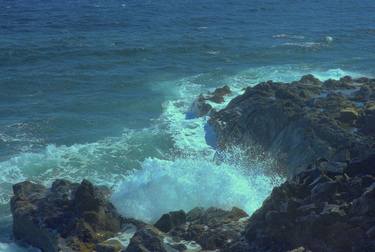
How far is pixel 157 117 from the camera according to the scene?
3847 cm

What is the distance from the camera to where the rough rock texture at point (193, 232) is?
20.5 m

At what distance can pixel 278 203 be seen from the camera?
66.0 ft

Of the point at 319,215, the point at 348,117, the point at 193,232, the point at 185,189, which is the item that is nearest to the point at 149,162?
the point at 185,189

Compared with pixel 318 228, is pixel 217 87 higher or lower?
lower

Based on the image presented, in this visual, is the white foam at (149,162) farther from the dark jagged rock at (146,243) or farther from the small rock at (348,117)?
the dark jagged rock at (146,243)

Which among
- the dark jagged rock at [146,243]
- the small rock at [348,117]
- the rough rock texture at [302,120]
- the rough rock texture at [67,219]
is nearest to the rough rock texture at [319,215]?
the dark jagged rock at [146,243]

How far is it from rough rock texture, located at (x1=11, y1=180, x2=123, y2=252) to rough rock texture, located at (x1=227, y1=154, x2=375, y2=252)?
184 inches

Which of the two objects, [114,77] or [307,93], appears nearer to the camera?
[307,93]

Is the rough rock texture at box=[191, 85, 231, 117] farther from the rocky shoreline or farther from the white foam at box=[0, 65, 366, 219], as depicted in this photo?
the rocky shoreline

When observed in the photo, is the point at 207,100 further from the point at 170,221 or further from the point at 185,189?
the point at 170,221

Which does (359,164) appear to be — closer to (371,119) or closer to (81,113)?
(371,119)

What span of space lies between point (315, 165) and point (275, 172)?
25.4 feet

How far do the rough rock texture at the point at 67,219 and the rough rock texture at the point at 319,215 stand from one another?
468 centimetres

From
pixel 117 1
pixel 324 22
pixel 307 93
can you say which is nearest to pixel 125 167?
pixel 307 93
